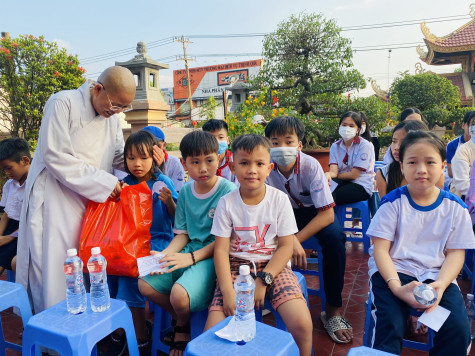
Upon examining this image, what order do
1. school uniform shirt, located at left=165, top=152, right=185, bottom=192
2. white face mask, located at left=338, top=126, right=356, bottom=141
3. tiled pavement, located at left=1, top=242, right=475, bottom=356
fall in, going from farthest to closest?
1. white face mask, located at left=338, top=126, right=356, bottom=141
2. school uniform shirt, located at left=165, top=152, right=185, bottom=192
3. tiled pavement, located at left=1, top=242, right=475, bottom=356


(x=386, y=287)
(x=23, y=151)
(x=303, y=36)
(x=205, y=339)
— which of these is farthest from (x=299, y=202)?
(x=303, y=36)

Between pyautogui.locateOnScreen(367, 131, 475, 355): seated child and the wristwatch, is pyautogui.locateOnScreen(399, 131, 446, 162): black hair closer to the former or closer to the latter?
pyautogui.locateOnScreen(367, 131, 475, 355): seated child

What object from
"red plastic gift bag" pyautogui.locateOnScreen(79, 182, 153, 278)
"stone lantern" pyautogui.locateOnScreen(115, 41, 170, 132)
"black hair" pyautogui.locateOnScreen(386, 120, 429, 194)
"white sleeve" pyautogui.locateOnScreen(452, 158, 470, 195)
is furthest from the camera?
"stone lantern" pyautogui.locateOnScreen(115, 41, 170, 132)

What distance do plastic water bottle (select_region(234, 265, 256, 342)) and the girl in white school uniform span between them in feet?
7.51

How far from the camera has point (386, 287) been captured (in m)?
1.81

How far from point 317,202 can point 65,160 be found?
176 centimetres

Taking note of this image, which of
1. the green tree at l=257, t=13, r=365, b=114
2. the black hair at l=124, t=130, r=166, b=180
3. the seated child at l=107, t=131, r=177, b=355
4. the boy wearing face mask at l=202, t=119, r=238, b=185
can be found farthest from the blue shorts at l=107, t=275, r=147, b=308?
the green tree at l=257, t=13, r=365, b=114

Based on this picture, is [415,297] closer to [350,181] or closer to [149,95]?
[350,181]

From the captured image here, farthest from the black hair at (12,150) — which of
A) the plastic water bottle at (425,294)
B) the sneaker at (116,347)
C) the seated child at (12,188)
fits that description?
the plastic water bottle at (425,294)

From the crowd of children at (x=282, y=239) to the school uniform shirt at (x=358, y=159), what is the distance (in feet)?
4.40

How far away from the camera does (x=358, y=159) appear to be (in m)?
3.87

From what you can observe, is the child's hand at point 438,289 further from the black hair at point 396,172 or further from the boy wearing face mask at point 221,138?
the boy wearing face mask at point 221,138

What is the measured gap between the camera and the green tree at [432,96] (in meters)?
13.9

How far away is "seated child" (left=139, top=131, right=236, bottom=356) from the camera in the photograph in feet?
6.41
